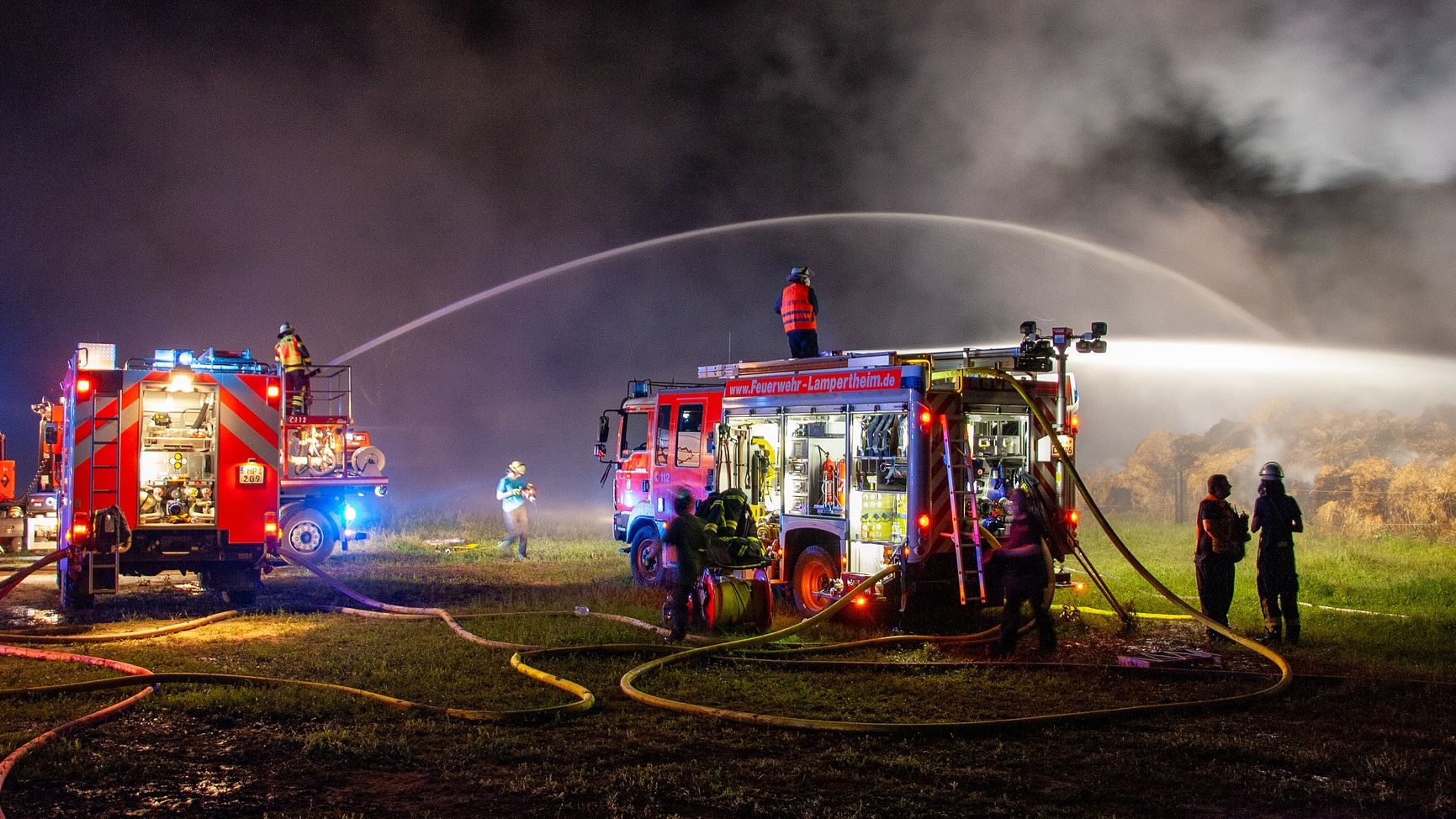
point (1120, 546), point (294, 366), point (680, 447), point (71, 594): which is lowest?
point (71, 594)

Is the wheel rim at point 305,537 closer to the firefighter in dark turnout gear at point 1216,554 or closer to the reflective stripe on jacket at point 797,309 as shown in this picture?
the reflective stripe on jacket at point 797,309

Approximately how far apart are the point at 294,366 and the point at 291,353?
27 cm

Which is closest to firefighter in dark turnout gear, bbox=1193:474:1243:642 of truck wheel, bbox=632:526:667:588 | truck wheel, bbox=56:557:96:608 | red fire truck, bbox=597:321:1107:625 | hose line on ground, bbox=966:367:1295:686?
hose line on ground, bbox=966:367:1295:686

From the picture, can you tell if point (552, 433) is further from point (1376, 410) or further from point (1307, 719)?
point (1307, 719)

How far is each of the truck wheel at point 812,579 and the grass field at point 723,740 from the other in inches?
31.3

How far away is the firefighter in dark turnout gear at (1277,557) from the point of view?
33.2 feet

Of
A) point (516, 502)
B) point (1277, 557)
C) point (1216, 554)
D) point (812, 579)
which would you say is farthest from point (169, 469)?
point (1277, 557)

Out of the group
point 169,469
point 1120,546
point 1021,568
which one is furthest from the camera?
point 169,469

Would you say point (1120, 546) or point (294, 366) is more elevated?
point (294, 366)

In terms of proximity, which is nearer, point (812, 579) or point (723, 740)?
point (723, 740)

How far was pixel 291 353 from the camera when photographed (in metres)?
17.7

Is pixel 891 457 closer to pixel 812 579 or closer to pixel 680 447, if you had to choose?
pixel 812 579

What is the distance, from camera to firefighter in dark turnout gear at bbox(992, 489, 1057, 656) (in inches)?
362

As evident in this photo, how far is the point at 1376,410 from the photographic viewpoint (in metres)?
21.8
